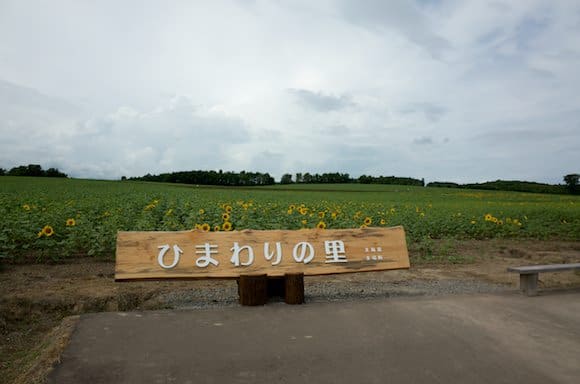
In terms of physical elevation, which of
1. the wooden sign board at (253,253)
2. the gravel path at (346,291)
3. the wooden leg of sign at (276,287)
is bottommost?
the gravel path at (346,291)

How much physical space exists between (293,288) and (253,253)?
71 cm

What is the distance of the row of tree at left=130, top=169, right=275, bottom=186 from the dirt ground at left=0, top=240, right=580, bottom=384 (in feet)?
175

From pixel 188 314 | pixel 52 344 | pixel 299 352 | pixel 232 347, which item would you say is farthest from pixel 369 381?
pixel 52 344

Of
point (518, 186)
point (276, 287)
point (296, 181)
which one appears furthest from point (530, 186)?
point (276, 287)

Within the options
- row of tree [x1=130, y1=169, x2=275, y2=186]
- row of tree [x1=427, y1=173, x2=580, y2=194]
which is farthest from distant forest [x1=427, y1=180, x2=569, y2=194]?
row of tree [x1=130, y1=169, x2=275, y2=186]

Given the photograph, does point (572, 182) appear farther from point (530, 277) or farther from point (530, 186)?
point (530, 277)

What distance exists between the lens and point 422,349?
3996 millimetres

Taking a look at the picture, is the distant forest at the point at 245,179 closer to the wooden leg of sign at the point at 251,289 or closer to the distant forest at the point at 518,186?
the distant forest at the point at 518,186

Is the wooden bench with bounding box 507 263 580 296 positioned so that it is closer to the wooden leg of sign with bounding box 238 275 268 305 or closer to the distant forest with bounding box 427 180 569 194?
the wooden leg of sign with bounding box 238 275 268 305

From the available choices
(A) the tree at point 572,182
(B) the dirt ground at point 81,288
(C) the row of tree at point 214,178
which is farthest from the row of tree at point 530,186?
(B) the dirt ground at point 81,288

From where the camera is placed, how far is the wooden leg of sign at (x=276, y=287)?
584 centimetres

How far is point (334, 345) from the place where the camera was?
13.3ft

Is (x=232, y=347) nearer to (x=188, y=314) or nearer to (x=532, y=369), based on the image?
(x=188, y=314)

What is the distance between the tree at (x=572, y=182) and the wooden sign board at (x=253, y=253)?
5880 centimetres
